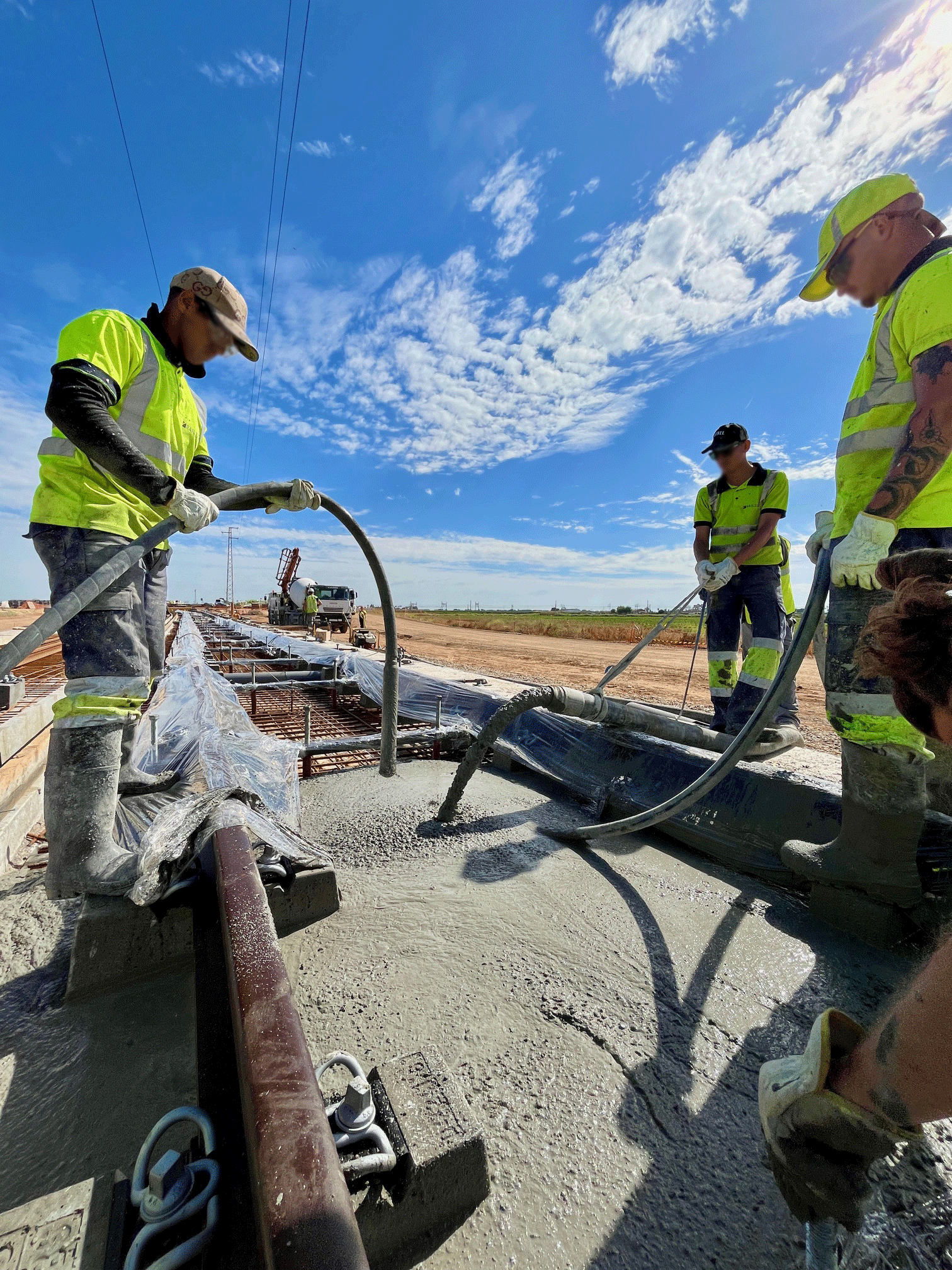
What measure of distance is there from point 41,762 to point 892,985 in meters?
4.66

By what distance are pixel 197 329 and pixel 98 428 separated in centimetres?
69

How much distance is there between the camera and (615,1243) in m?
0.92

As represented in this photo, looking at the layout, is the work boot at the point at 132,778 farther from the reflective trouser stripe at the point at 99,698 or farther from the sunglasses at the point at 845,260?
the sunglasses at the point at 845,260

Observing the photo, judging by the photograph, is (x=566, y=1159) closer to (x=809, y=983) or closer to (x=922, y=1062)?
(x=922, y=1062)

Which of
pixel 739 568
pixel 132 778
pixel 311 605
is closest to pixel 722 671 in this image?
pixel 739 568

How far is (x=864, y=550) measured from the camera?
1735 mm

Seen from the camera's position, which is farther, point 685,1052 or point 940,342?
point 940,342

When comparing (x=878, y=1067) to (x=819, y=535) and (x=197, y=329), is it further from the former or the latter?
(x=197, y=329)

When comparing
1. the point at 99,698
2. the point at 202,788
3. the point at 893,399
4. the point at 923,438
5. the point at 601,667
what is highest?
the point at 893,399

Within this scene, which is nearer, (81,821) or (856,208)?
(81,821)

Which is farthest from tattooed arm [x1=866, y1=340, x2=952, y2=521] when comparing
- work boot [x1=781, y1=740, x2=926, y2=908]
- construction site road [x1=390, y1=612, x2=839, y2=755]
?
construction site road [x1=390, y1=612, x2=839, y2=755]

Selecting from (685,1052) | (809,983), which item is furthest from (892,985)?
(685,1052)

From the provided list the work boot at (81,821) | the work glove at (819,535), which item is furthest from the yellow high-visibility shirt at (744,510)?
the work boot at (81,821)

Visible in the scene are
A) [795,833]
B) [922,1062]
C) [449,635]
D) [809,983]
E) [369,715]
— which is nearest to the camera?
[922,1062]
